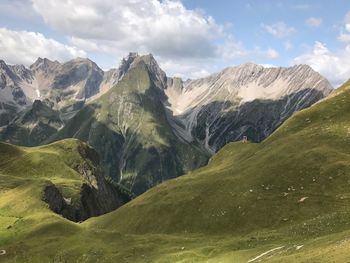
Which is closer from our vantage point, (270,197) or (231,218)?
→ (231,218)

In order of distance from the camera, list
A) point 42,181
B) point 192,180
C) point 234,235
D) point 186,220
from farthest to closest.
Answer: point 42,181
point 192,180
point 186,220
point 234,235

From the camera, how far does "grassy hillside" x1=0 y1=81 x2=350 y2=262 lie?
6888 cm

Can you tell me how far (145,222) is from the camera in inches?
3922

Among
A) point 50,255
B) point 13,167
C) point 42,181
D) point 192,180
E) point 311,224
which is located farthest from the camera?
point 13,167

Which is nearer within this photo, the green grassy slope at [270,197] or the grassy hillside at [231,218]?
the grassy hillside at [231,218]

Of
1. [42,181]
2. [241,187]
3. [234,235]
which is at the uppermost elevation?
[42,181]

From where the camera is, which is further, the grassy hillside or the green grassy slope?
the green grassy slope

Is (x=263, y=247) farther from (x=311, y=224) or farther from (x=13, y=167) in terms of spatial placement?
(x=13, y=167)

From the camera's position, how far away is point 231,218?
87.3 metres

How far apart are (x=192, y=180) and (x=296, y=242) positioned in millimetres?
58670

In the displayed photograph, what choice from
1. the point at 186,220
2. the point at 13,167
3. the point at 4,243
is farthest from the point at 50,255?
the point at 13,167

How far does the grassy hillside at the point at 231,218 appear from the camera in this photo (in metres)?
68.9

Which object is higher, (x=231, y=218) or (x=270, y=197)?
(x=270, y=197)

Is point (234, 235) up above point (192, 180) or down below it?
below
